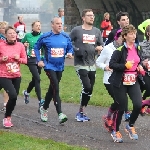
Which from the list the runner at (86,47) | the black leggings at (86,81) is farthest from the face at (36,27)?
the black leggings at (86,81)

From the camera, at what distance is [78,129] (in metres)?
9.66

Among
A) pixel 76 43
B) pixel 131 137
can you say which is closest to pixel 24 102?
pixel 76 43

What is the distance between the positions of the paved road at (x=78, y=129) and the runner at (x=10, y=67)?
1.48ft

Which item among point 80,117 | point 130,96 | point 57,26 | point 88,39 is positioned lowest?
point 80,117

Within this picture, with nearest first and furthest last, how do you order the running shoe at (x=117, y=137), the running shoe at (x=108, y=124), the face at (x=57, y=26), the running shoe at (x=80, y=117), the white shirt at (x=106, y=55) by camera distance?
the running shoe at (x=117, y=137) → the running shoe at (x=108, y=124) → the white shirt at (x=106, y=55) → the face at (x=57, y=26) → the running shoe at (x=80, y=117)

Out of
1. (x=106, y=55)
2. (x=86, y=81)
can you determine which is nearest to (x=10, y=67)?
(x=86, y=81)

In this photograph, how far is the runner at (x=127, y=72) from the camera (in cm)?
838

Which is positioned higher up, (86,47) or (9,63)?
(86,47)

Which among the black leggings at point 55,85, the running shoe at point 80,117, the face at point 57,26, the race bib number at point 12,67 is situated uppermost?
the face at point 57,26

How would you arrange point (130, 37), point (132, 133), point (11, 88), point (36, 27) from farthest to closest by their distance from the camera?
1. point (36, 27)
2. point (11, 88)
3. point (132, 133)
4. point (130, 37)

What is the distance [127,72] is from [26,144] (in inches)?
69.0

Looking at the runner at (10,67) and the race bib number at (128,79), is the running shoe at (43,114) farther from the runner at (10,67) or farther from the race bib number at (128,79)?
the race bib number at (128,79)

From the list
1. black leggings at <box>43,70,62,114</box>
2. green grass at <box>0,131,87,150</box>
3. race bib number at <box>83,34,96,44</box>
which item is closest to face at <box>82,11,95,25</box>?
race bib number at <box>83,34,96,44</box>

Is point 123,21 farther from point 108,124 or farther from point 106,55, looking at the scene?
point 108,124
